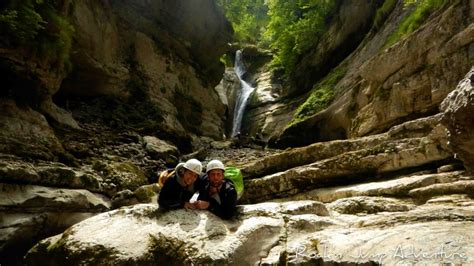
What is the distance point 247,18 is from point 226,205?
3366 cm

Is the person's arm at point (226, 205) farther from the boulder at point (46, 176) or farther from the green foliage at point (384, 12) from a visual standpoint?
the green foliage at point (384, 12)

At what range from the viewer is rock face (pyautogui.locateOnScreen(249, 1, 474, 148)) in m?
9.83

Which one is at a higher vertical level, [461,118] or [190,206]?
A: [461,118]

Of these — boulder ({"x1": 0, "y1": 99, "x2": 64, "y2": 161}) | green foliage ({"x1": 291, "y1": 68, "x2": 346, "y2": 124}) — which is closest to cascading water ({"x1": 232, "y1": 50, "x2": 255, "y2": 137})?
green foliage ({"x1": 291, "y1": 68, "x2": 346, "y2": 124})

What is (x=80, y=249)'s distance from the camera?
4.11m

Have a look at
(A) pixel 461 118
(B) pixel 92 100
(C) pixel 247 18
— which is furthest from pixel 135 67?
(A) pixel 461 118

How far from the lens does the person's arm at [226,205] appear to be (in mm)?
4793

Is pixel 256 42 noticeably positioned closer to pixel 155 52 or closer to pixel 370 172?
pixel 155 52

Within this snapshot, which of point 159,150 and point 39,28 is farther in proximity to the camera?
point 159,150

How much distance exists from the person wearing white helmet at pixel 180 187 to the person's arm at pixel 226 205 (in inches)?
12.1

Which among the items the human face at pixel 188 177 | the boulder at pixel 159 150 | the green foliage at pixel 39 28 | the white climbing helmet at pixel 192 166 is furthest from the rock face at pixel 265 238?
the boulder at pixel 159 150

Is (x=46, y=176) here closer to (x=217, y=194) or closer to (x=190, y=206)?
(x=190, y=206)

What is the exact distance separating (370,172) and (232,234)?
464cm

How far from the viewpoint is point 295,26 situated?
87.4 ft
